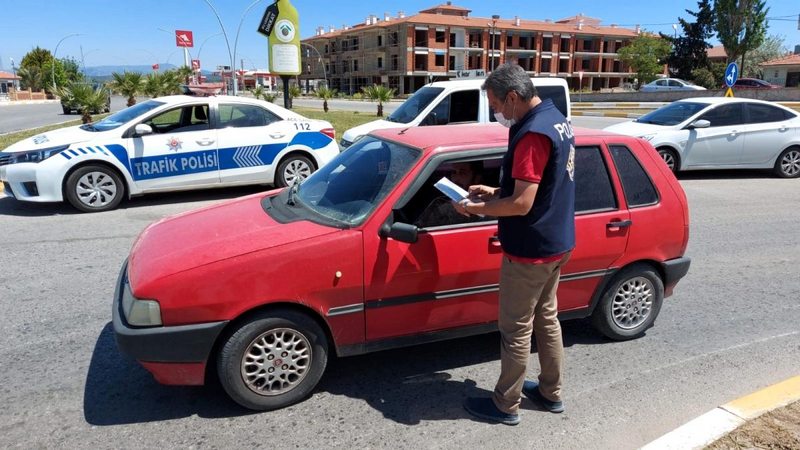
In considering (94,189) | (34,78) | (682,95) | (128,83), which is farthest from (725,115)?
(34,78)

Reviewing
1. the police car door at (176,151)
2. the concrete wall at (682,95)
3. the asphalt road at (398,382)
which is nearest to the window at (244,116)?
the police car door at (176,151)

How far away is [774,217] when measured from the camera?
8.38 metres

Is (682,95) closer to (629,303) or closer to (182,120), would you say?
(182,120)

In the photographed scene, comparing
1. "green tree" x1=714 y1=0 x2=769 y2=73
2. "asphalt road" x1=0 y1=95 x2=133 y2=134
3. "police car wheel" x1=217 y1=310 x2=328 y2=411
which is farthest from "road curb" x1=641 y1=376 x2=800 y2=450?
"green tree" x1=714 y1=0 x2=769 y2=73

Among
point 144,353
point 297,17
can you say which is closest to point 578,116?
point 297,17

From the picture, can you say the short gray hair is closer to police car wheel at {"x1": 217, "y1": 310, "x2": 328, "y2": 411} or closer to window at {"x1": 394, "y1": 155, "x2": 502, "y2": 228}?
window at {"x1": 394, "y1": 155, "x2": 502, "y2": 228}

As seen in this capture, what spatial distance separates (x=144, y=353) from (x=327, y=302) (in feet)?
3.24

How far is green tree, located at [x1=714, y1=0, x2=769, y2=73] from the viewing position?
4775 cm

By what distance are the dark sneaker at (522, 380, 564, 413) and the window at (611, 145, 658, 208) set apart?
1418 mm

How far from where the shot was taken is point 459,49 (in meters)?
78.0

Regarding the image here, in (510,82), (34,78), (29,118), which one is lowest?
(29,118)

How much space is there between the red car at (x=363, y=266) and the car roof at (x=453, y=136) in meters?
0.01

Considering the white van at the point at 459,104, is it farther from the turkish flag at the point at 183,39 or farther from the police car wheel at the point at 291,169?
the turkish flag at the point at 183,39

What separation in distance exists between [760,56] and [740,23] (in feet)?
104
